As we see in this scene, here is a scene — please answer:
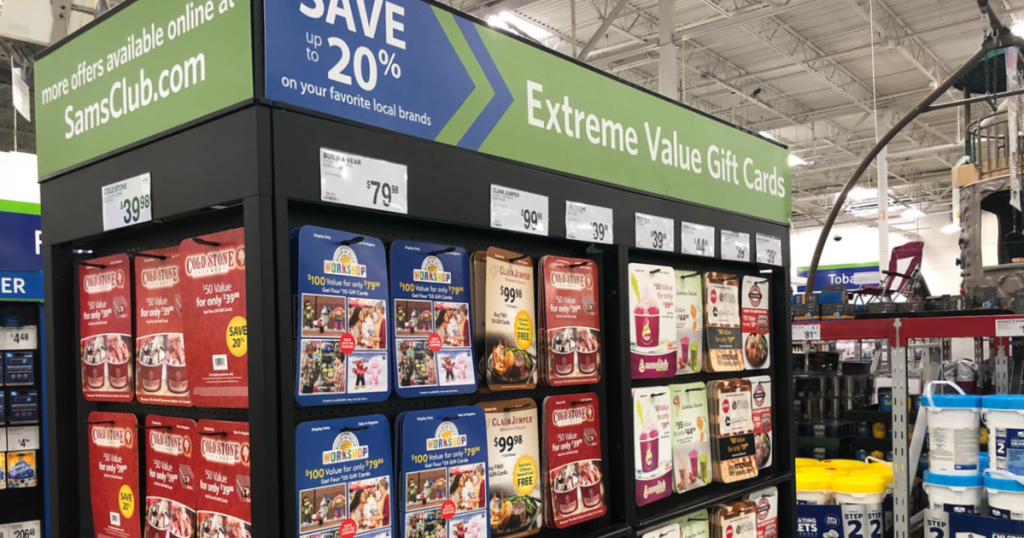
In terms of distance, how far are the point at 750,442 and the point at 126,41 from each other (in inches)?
97.5

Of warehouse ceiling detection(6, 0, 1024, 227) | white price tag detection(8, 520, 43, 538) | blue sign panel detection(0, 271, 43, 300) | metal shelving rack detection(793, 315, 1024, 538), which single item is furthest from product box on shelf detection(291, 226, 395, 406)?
warehouse ceiling detection(6, 0, 1024, 227)

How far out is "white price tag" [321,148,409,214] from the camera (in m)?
1.64

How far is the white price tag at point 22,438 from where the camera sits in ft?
15.2

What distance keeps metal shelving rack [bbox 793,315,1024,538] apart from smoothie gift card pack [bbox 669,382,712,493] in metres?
2.09

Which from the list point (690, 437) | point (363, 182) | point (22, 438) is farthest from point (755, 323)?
point (22, 438)

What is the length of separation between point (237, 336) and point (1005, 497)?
12.6ft

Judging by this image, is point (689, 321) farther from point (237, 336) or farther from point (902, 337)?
point (902, 337)

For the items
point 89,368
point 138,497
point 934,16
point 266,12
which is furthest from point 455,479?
point 934,16

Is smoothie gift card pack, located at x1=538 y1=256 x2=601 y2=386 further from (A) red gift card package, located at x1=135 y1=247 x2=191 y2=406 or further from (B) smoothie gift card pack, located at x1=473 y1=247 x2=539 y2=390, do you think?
(A) red gift card package, located at x1=135 y1=247 x2=191 y2=406

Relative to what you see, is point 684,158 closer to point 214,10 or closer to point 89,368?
point 214,10

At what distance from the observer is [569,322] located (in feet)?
7.43

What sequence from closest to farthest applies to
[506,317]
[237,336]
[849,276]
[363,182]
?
[237,336] < [363,182] < [506,317] < [849,276]

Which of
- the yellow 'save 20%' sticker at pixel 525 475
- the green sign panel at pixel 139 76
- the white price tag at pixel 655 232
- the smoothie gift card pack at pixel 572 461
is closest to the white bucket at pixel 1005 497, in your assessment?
the white price tag at pixel 655 232

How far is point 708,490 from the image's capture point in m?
2.86
